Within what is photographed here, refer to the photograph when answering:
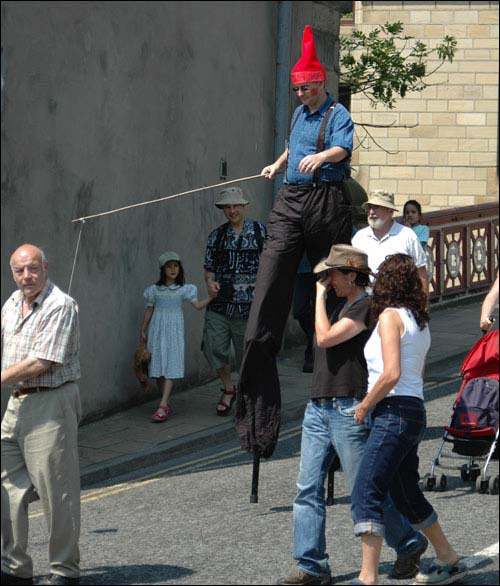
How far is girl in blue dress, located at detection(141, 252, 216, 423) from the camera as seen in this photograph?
1162 cm

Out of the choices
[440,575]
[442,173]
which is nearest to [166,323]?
[440,575]

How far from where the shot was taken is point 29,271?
7.23 meters

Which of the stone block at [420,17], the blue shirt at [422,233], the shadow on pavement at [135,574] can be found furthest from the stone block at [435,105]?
the shadow on pavement at [135,574]

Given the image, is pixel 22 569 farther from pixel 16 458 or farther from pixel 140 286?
pixel 140 286

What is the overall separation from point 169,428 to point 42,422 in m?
4.18

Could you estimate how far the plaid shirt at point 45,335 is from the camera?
7.16 meters

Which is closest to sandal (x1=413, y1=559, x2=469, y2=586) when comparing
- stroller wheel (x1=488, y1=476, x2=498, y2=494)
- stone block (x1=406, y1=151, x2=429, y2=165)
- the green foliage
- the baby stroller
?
the baby stroller

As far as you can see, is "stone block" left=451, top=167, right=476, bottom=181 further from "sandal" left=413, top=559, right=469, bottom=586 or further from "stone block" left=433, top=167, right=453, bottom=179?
"sandal" left=413, top=559, right=469, bottom=586

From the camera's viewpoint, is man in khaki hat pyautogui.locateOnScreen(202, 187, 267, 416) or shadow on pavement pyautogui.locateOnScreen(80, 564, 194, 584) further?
man in khaki hat pyautogui.locateOnScreen(202, 187, 267, 416)

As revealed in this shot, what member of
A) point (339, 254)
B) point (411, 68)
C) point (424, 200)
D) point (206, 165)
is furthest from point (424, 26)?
point (339, 254)

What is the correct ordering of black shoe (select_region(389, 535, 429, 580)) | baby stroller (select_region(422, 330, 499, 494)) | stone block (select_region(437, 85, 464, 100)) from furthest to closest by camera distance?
stone block (select_region(437, 85, 464, 100)) → baby stroller (select_region(422, 330, 499, 494)) → black shoe (select_region(389, 535, 429, 580))

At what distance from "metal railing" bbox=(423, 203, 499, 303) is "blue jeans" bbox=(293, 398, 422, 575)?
1078 centimetres

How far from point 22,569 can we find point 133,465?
126 inches

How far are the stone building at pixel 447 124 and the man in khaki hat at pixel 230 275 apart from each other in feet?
57.4
